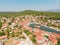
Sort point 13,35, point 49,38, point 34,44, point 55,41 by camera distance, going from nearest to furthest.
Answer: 1. point 34,44
2. point 55,41
3. point 49,38
4. point 13,35

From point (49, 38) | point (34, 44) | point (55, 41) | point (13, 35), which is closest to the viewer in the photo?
point (34, 44)

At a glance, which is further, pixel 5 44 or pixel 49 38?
pixel 49 38

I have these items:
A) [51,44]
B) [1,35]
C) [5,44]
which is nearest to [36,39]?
[51,44]

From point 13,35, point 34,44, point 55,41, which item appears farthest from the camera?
point 13,35

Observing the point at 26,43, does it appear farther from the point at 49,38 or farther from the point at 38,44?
the point at 49,38

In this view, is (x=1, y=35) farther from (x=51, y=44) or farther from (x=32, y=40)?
(x=51, y=44)

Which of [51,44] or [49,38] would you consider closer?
[51,44]

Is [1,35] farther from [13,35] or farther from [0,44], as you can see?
[0,44]

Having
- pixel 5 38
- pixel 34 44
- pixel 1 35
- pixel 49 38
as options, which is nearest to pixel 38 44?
pixel 34 44
